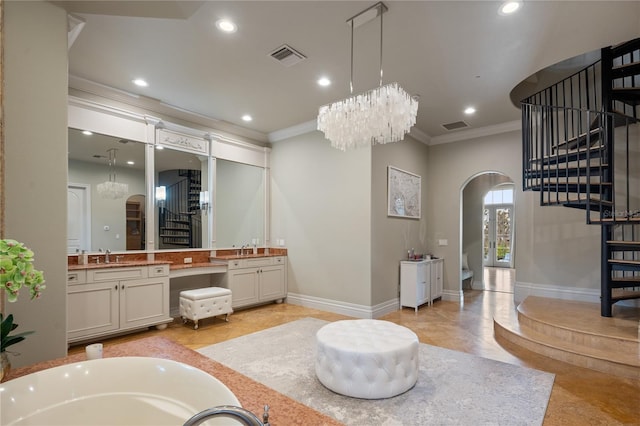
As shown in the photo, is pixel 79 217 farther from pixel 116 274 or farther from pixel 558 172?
pixel 558 172

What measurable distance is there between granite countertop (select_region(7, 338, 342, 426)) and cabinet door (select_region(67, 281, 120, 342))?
2.15 meters

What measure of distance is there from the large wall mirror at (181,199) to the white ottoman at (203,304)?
3.00 ft

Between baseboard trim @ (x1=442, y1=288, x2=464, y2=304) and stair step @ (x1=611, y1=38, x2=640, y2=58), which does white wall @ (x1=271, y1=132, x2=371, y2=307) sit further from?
stair step @ (x1=611, y1=38, x2=640, y2=58)

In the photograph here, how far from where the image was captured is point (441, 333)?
4.07 metres

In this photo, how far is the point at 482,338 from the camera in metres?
3.89

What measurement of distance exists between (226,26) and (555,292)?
578 cm

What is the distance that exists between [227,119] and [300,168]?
1.44 meters

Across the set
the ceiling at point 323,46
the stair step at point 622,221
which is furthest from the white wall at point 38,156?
the stair step at point 622,221

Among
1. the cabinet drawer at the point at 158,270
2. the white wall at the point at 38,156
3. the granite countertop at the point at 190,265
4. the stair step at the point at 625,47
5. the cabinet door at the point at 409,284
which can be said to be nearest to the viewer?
the white wall at the point at 38,156

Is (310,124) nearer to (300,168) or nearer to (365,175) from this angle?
(300,168)

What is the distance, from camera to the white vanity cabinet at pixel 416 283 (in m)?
5.19

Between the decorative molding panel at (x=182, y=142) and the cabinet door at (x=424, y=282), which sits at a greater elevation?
the decorative molding panel at (x=182, y=142)

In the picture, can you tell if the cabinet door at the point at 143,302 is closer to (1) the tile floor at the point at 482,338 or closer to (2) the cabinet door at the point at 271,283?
(1) the tile floor at the point at 482,338

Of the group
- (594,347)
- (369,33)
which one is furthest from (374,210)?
(594,347)
